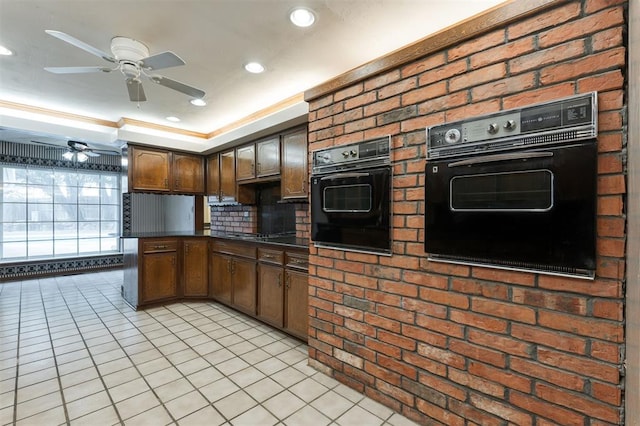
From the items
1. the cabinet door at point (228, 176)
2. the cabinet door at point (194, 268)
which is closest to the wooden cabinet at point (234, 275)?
the cabinet door at point (194, 268)

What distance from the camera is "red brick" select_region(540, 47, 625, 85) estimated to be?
1.10 m

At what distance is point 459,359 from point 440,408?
1.05 feet

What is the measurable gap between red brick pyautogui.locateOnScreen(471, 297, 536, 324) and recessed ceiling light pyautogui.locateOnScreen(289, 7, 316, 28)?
194cm

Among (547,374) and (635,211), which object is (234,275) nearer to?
(547,374)

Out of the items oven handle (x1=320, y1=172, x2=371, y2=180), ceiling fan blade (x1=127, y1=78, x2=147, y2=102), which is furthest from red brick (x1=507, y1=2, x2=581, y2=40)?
ceiling fan blade (x1=127, y1=78, x2=147, y2=102)

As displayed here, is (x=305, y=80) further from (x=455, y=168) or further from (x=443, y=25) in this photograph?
(x=455, y=168)

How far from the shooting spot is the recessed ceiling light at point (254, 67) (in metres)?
2.56

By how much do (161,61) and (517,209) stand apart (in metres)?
2.36

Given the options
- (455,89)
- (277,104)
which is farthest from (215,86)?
(455,89)

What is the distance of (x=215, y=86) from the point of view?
3014 millimetres

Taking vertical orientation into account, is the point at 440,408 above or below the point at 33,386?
above

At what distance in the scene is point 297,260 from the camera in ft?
8.95

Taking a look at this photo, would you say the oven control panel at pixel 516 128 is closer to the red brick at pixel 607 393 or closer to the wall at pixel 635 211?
the wall at pixel 635 211

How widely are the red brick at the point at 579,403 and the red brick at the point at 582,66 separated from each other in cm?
128
